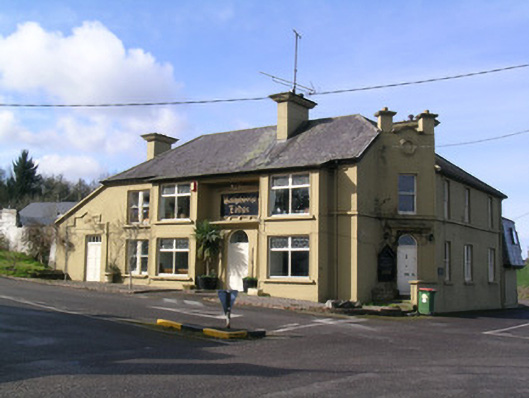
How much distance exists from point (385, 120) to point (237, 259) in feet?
29.2

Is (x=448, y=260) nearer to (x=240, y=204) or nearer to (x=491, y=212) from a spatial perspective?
(x=491, y=212)

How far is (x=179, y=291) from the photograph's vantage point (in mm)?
25562

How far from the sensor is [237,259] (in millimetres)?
26047

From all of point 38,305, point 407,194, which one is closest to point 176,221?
point 38,305

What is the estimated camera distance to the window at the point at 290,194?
23719mm

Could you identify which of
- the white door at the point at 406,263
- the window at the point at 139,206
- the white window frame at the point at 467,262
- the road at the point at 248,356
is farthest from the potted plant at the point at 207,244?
the white window frame at the point at 467,262

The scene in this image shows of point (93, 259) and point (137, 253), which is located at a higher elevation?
point (137, 253)

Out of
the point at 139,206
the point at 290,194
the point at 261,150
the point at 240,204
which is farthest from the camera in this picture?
the point at 139,206

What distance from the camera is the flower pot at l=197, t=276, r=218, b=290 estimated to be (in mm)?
26000

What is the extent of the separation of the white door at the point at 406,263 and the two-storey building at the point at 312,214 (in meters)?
0.04

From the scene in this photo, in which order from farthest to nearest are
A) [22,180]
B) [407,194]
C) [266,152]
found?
1. [22,180]
2. [266,152]
3. [407,194]

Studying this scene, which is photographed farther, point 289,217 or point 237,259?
point 237,259

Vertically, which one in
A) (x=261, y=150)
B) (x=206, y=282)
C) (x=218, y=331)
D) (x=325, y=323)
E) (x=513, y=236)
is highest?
(x=261, y=150)

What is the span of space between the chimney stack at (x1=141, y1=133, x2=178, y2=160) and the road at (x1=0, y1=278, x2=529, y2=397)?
14942 mm
